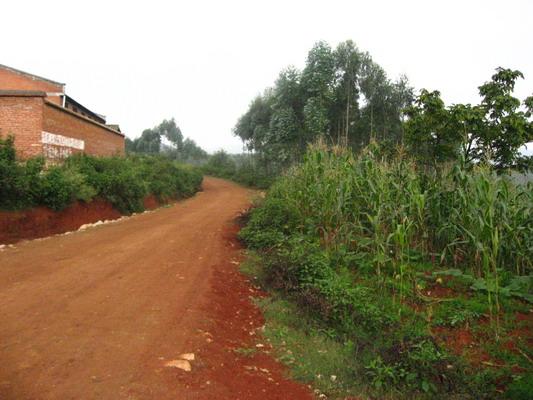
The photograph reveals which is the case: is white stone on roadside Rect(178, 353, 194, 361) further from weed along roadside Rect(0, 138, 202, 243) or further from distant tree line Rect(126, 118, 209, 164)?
distant tree line Rect(126, 118, 209, 164)

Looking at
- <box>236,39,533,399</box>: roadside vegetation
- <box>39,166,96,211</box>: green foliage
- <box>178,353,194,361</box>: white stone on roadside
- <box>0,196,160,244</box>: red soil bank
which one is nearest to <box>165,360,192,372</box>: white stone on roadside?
<box>178,353,194,361</box>: white stone on roadside

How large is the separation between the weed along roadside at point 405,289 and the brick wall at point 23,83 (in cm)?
2184

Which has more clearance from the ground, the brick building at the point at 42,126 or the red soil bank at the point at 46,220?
the brick building at the point at 42,126

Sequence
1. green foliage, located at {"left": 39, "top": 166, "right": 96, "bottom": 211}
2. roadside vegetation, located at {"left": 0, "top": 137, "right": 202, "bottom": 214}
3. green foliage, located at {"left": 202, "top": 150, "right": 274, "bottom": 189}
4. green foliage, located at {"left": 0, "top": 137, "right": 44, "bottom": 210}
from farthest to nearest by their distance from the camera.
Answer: green foliage, located at {"left": 202, "top": 150, "right": 274, "bottom": 189} < green foliage, located at {"left": 39, "top": 166, "right": 96, "bottom": 211} < roadside vegetation, located at {"left": 0, "top": 137, "right": 202, "bottom": 214} < green foliage, located at {"left": 0, "top": 137, "right": 44, "bottom": 210}

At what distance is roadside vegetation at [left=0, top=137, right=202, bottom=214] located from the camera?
981cm

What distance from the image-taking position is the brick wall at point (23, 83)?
941 inches

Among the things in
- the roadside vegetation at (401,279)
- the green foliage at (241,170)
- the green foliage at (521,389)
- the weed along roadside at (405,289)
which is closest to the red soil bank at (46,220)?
the roadside vegetation at (401,279)

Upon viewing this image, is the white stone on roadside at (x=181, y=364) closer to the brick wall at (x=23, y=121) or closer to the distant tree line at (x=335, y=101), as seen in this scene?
the brick wall at (x=23, y=121)

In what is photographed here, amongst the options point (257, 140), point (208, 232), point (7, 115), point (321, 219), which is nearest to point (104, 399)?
point (321, 219)

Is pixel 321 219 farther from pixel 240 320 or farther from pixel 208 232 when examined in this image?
pixel 208 232

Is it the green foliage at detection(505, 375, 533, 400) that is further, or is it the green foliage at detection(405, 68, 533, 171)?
the green foliage at detection(405, 68, 533, 171)

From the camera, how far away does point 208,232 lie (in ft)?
36.2

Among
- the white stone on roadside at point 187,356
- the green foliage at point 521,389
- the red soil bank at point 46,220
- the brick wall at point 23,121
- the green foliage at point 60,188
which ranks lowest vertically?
the green foliage at point 521,389

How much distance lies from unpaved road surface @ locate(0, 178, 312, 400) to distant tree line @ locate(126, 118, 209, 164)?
161 feet
